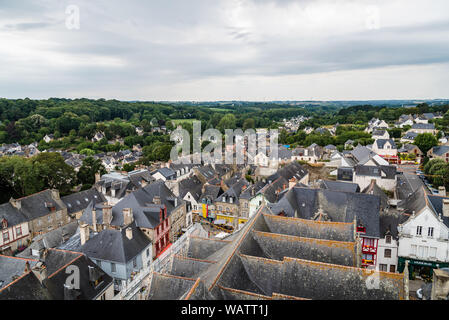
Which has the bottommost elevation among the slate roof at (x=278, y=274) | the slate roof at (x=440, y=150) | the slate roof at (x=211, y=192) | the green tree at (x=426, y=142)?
the slate roof at (x=211, y=192)

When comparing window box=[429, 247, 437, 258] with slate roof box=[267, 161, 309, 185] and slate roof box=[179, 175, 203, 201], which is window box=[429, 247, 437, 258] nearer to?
slate roof box=[267, 161, 309, 185]

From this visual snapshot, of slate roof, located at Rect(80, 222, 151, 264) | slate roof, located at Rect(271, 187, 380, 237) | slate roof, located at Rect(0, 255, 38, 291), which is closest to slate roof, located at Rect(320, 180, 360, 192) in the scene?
slate roof, located at Rect(271, 187, 380, 237)

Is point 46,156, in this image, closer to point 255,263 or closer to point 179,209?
point 179,209

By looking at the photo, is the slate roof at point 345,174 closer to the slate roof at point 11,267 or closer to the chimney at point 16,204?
the slate roof at point 11,267

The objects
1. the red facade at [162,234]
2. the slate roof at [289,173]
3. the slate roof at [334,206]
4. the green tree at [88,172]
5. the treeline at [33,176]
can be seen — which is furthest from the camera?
the green tree at [88,172]

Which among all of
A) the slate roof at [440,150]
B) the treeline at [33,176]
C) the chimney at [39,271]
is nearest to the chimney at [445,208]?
the chimney at [39,271]

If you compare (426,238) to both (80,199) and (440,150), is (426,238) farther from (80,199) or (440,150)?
(440,150)

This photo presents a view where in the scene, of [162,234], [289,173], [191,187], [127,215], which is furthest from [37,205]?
[289,173]
